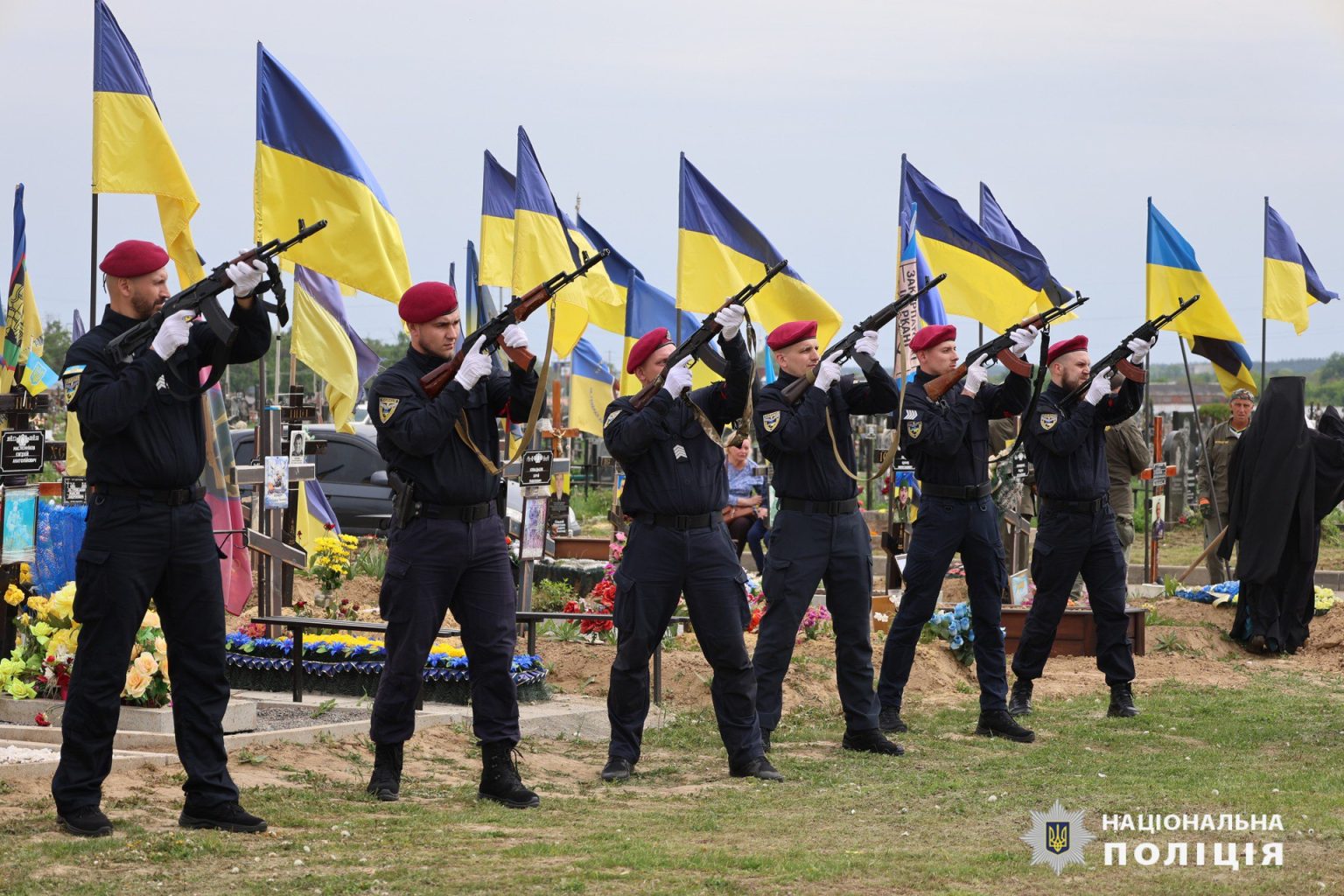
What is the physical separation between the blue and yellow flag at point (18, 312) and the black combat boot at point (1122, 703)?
851 centimetres

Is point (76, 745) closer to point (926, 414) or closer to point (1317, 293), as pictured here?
point (926, 414)

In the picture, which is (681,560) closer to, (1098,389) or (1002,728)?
(1002,728)

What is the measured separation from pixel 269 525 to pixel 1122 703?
18.2 ft

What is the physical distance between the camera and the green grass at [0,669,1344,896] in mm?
5176

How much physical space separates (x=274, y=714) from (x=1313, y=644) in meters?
8.59

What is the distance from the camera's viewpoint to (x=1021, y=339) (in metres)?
9.04

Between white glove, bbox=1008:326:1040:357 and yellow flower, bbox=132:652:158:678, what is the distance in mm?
4712

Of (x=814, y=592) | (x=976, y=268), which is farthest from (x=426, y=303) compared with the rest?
(x=976, y=268)

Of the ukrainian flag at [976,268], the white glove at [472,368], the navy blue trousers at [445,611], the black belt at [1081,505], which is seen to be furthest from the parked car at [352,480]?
the white glove at [472,368]

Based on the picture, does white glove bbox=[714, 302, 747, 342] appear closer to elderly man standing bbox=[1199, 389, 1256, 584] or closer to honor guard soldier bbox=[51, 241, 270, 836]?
honor guard soldier bbox=[51, 241, 270, 836]

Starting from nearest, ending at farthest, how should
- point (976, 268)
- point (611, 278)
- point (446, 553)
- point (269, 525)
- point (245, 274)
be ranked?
point (245, 274), point (446, 553), point (269, 525), point (976, 268), point (611, 278)

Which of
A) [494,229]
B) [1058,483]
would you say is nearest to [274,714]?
[1058,483]

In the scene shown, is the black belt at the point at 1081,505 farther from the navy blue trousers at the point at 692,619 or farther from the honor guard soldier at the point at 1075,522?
the navy blue trousers at the point at 692,619

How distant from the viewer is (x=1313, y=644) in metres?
13.3
